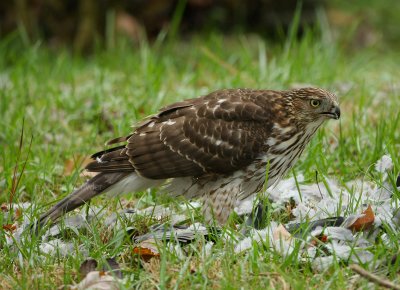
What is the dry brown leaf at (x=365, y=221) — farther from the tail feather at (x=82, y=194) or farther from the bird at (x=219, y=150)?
the tail feather at (x=82, y=194)

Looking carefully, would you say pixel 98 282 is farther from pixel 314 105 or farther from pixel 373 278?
pixel 314 105

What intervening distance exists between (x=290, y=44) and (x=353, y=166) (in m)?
2.54

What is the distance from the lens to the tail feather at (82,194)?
16.1 feet

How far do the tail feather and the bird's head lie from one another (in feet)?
3.95

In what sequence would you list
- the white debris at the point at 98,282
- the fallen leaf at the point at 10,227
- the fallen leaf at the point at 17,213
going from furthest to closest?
the fallen leaf at the point at 17,213, the fallen leaf at the point at 10,227, the white debris at the point at 98,282

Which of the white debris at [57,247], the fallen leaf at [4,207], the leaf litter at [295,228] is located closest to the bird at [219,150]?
the leaf litter at [295,228]

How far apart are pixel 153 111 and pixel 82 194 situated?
2051 mm

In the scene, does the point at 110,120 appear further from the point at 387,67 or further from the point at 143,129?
the point at 387,67

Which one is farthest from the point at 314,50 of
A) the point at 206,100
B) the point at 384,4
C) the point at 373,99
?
the point at 384,4

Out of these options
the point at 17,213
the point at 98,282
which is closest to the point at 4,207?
the point at 17,213

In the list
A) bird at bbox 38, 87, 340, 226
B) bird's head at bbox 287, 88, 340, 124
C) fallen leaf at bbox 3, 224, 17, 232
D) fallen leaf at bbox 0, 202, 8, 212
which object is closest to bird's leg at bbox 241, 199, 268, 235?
bird at bbox 38, 87, 340, 226

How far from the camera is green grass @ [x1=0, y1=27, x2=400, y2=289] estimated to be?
413 cm

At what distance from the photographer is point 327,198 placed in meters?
5.21

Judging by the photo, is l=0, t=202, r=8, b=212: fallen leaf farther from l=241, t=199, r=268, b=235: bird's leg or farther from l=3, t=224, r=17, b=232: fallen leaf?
l=241, t=199, r=268, b=235: bird's leg
